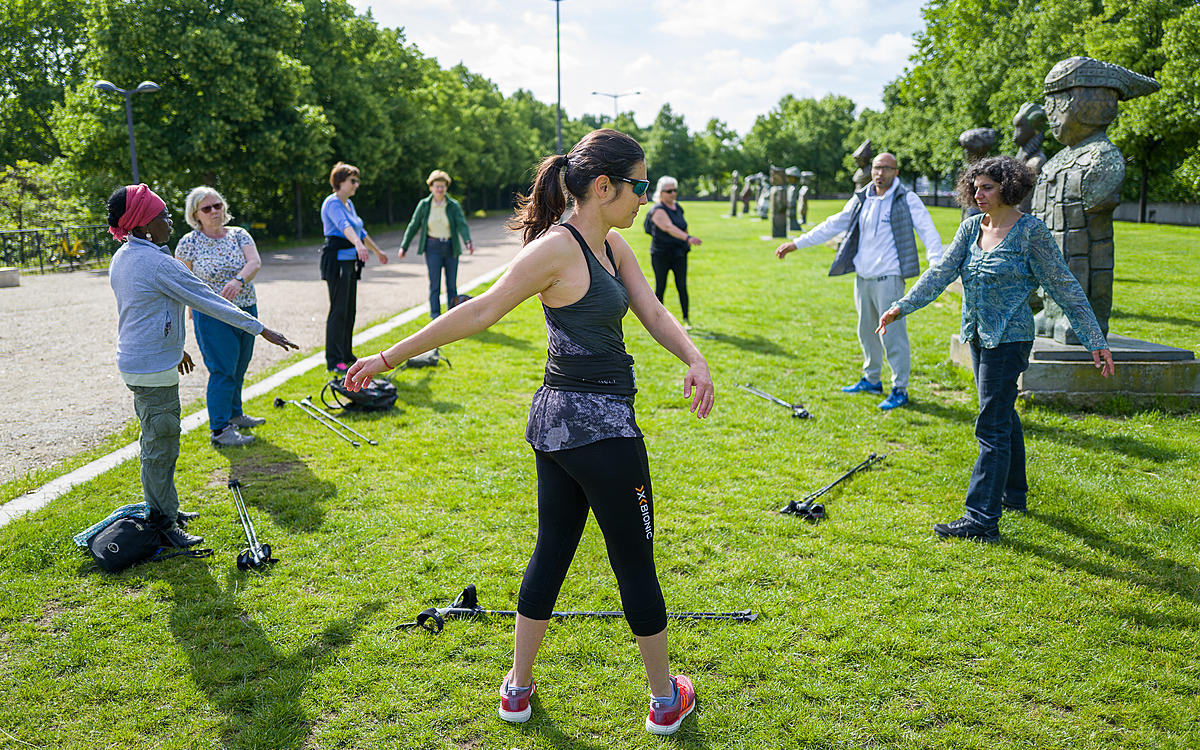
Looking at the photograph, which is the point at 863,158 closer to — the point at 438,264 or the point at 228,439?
the point at 438,264

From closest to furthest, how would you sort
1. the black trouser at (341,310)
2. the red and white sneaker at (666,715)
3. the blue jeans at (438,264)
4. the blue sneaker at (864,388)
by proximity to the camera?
the red and white sneaker at (666,715) → the blue sneaker at (864,388) → the black trouser at (341,310) → the blue jeans at (438,264)

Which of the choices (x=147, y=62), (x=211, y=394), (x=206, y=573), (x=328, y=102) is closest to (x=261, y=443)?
(x=211, y=394)

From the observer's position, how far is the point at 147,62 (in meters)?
23.4

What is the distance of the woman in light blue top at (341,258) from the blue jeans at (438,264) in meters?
2.22

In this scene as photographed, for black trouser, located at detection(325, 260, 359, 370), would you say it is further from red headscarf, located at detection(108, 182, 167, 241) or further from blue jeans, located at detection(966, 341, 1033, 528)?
blue jeans, located at detection(966, 341, 1033, 528)

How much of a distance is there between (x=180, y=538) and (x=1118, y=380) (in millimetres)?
7343

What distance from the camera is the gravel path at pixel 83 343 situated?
6551 mm

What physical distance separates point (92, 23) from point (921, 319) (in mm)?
25450

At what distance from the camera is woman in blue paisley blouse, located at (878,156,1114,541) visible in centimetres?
428

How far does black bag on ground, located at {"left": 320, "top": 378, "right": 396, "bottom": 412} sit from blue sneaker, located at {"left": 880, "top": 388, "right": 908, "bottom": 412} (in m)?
4.55

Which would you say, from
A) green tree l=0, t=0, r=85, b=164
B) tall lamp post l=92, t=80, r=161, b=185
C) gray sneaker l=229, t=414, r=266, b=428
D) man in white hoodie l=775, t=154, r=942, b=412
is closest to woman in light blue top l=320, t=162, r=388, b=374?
gray sneaker l=229, t=414, r=266, b=428

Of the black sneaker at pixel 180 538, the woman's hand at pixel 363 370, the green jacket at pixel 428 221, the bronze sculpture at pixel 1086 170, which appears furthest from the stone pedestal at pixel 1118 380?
the green jacket at pixel 428 221

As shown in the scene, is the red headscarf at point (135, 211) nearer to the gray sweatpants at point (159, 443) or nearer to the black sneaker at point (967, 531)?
the gray sweatpants at point (159, 443)

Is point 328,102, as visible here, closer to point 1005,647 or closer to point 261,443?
point 261,443
